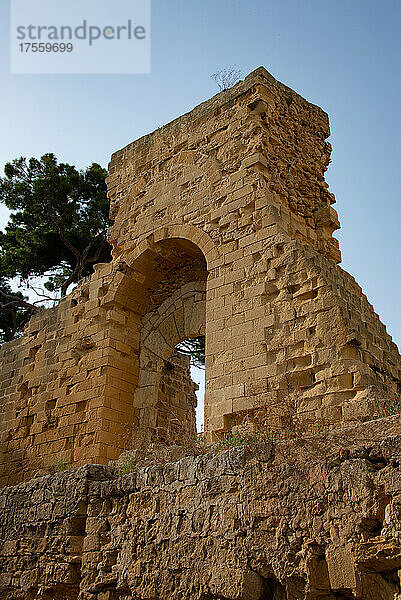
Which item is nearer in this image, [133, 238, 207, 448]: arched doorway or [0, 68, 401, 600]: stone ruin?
[0, 68, 401, 600]: stone ruin

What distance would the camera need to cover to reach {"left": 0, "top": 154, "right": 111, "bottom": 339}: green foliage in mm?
15922

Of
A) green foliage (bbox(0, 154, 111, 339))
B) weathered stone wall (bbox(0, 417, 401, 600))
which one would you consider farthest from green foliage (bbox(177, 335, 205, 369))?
weathered stone wall (bbox(0, 417, 401, 600))

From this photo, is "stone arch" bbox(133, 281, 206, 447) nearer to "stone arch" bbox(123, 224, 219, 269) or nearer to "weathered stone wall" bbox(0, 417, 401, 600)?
"stone arch" bbox(123, 224, 219, 269)

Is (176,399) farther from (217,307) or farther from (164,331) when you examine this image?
(217,307)

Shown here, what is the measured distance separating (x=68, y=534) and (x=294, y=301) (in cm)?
324

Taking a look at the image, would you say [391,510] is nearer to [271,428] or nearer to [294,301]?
[271,428]

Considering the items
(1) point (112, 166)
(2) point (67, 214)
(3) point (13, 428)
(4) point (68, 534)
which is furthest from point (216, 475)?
(2) point (67, 214)

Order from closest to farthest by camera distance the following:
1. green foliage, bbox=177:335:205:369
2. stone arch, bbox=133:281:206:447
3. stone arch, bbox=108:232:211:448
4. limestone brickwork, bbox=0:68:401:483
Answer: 1. limestone brickwork, bbox=0:68:401:483
2. stone arch, bbox=108:232:211:448
3. stone arch, bbox=133:281:206:447
4. green foliage, bbox=177:335:205:369

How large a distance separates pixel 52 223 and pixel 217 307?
32.2ft

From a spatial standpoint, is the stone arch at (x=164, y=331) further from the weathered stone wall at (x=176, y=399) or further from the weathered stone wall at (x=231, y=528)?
the weathered stone wall at (x=231, y=528)

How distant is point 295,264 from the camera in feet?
21.4

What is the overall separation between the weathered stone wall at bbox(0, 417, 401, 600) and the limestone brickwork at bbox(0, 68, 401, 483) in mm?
1516

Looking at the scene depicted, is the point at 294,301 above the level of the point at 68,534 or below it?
above

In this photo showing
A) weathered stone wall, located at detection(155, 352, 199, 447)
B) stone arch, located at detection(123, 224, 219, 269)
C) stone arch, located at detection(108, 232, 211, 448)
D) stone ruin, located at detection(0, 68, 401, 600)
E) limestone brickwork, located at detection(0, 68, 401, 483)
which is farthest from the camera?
weathered stone wall, located at detection(155, 352, 199, 447)
